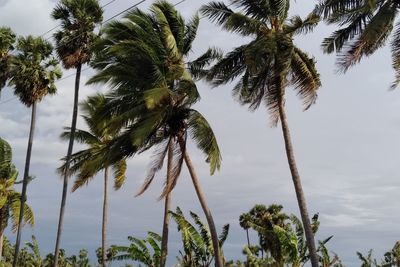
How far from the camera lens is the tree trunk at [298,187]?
2044 cm

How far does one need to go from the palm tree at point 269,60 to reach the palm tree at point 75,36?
1155cm

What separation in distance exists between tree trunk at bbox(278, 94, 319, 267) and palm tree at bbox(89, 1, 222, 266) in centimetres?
306

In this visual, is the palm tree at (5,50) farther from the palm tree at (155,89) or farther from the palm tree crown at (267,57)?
the palm tree crown at (267,57)

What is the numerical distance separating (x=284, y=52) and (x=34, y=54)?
65.2ft

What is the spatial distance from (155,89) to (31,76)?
1541 centimetres

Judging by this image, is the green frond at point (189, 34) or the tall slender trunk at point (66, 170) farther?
the tall slender trunk at point (66, 170)

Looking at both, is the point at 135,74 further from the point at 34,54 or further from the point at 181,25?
the point at 34,54

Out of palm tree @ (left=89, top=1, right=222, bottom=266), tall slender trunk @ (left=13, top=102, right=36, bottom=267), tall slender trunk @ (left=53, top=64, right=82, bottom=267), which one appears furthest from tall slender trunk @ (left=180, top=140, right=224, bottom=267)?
tall slender trunk @ (left=13, top=102, right=36, bottom=267)

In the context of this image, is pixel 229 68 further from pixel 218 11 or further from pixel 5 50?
pixel 5 50

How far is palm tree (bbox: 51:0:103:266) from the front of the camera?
32.8 meters

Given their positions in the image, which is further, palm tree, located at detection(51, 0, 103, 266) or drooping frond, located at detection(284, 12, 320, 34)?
palm tree, located at detection(51, 0, 103, 266)

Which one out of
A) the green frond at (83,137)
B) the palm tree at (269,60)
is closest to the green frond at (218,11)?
the palm tree at (269,60)

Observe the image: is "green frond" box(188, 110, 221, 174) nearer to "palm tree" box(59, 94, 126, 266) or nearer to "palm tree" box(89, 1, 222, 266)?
"palm tree" box(89, 1, 222, 266)

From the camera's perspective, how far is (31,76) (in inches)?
1371
